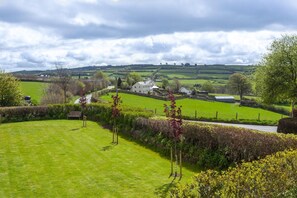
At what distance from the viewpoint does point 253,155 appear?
14.1 metres

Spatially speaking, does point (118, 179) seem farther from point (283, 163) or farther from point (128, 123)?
point (128, 123)

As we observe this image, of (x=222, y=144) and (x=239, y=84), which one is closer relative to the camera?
(x=222, y=144)

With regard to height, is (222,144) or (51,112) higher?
(222,144)

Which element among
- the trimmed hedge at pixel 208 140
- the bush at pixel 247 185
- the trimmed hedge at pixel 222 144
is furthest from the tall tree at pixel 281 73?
the bush at pixel 247 185

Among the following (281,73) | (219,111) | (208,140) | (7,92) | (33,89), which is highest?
(281,73)

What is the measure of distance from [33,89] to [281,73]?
59929 mm

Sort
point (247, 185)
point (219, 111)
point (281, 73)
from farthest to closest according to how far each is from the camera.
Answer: point (219, 111) → point (281, 73) → point (247, 185)

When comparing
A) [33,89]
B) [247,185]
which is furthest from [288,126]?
[33,89]

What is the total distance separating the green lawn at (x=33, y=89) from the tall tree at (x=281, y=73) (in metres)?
45.4

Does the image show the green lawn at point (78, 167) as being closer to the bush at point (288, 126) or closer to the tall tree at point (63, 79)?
the bush at point (288, 126)

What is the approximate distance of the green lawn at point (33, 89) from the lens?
70.3 metres

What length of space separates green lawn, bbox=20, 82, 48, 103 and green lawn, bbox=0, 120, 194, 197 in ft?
152

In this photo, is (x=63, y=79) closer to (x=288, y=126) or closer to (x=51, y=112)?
(x=51, y=112)

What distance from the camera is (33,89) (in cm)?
7844
